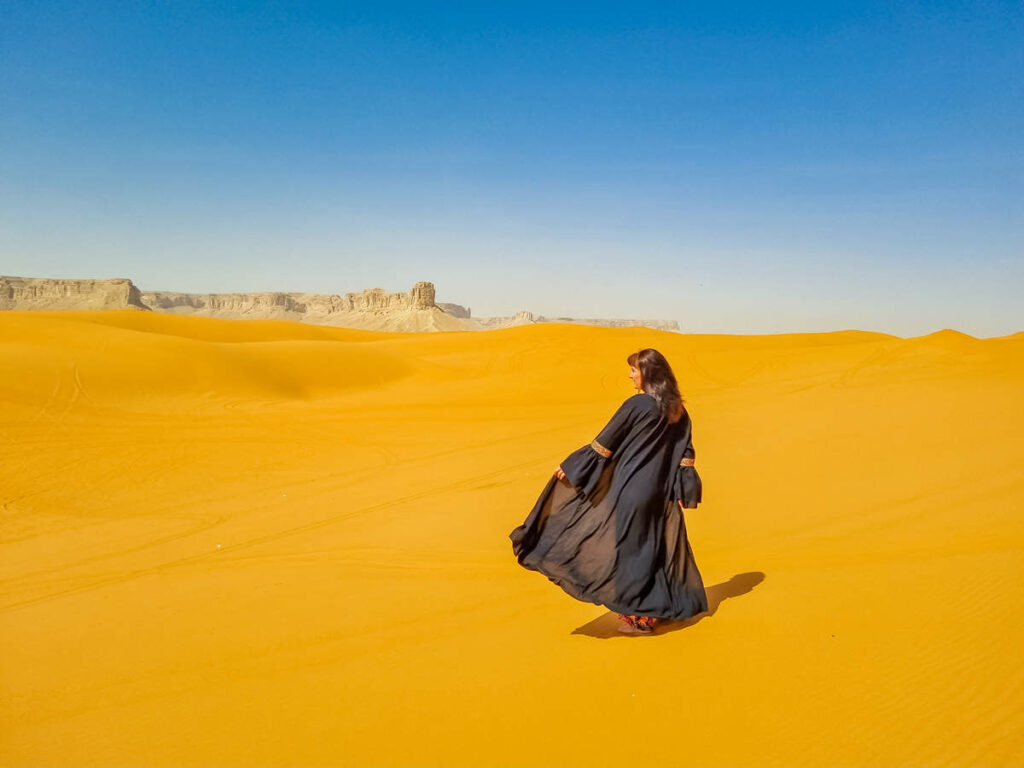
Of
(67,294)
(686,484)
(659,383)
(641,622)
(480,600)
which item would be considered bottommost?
(480,600)

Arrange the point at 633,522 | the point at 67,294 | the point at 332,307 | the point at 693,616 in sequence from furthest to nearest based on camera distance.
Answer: the point at 332,307
the point at 67,294
the point at 693,616
the point at 633,522

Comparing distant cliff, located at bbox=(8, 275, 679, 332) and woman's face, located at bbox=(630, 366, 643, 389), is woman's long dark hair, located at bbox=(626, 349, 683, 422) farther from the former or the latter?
distant cliff, located at bbox=(8, 275, 679, 332)

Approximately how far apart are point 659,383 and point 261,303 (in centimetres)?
19804

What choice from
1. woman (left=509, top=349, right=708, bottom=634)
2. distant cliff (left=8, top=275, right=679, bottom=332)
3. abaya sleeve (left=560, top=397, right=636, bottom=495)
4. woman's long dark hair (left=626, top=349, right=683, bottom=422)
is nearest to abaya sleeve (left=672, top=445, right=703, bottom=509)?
woman (left=509, top=349, right=708, bottom=634)

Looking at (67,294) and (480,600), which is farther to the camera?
(67,294)

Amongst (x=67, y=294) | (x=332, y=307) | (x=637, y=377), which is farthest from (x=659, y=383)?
(x=332, y=307)

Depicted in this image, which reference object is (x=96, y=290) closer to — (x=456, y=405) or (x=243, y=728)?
(x=456, y=405)

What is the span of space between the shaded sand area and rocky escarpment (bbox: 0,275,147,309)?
15113 cm

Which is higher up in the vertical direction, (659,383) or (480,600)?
(659,383)

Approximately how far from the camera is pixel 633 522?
153 inches

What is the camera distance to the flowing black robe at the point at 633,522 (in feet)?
12.6

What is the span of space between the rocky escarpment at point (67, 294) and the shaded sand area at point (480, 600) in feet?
496

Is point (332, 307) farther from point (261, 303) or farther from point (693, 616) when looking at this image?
point (693, 616)

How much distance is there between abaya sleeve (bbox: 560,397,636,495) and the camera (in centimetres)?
394
